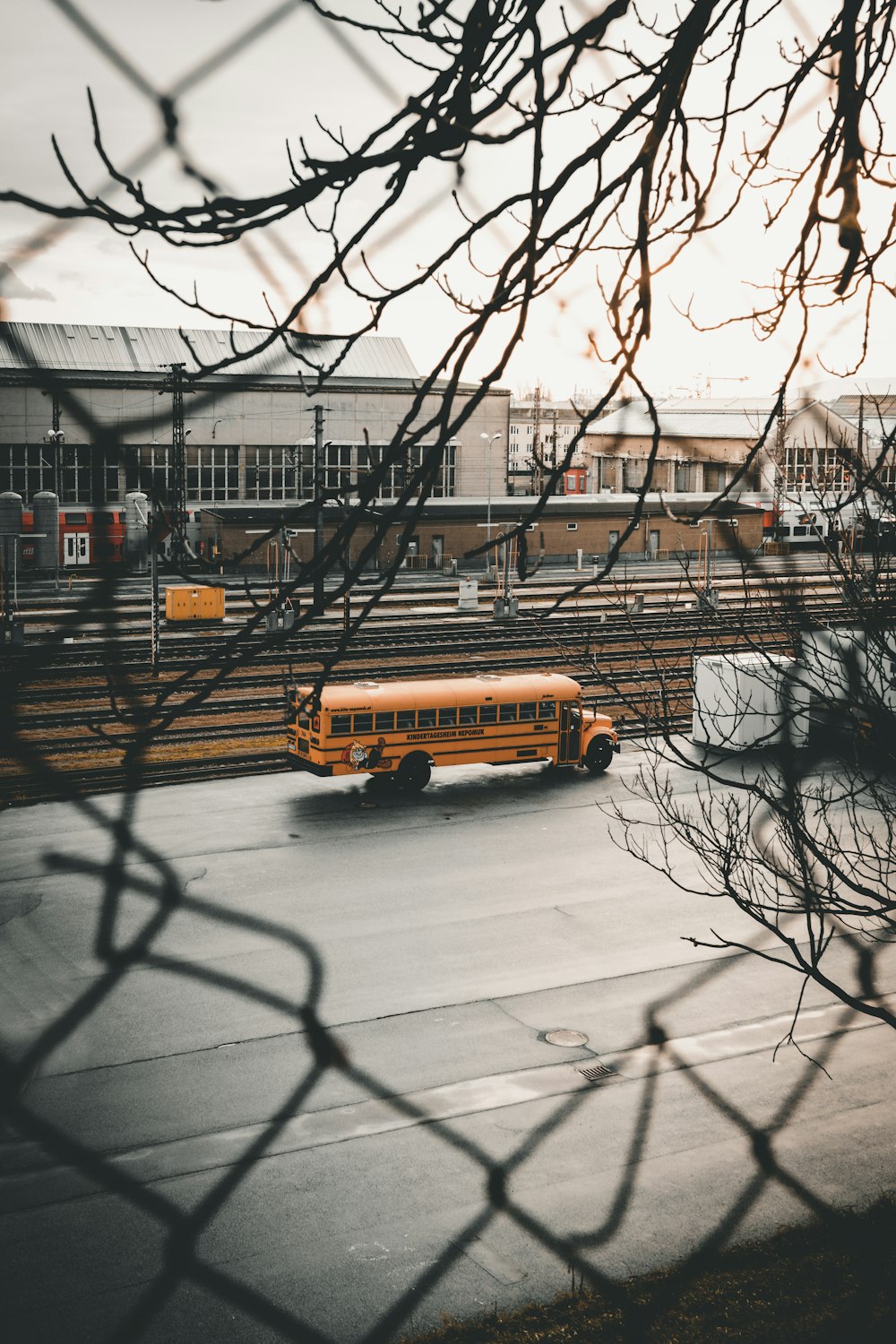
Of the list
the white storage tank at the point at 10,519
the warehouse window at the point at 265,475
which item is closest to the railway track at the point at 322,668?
the white storage tank at the point at 10,519

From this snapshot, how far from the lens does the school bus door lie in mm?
23125

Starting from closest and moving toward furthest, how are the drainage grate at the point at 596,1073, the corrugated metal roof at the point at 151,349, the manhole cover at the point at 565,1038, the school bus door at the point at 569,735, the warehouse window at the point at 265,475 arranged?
the drainage grate at the point at 596,1073, the manhole cover at the point at 565,1038, the school bus door at the point at 569,735, the corrugated metal roof at the point at 151,349, the warehouse window at the point at 265,475

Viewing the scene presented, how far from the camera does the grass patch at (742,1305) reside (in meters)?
7.90

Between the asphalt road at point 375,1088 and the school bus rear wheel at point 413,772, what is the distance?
3.80m

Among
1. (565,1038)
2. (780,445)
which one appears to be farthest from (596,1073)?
(780,445)

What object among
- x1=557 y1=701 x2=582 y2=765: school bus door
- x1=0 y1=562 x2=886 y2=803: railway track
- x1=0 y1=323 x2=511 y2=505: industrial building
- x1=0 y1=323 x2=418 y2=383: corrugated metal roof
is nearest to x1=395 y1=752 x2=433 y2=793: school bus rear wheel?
x1=0 y1=562 x2=886 y2=803: railway track

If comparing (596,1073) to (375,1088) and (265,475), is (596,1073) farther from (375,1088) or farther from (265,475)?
(265,475)

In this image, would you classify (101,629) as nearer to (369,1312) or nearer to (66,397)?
(66,397)

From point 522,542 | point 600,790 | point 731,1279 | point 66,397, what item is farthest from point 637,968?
point 66,397

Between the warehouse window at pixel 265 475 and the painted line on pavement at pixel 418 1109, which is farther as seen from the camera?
the warehouse window at pixel 265 475

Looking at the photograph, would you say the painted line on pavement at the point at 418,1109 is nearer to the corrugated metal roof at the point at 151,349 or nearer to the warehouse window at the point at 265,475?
the corrugated metal roof at the point at 151,349

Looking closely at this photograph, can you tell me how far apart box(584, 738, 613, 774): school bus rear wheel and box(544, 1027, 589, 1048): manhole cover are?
36.9 feet

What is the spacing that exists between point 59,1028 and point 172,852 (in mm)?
5548

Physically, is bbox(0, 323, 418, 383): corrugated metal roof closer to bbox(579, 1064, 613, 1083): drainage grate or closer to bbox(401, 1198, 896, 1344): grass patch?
Answer: bbox(579, 1064, 613, 1083): drainage grate
